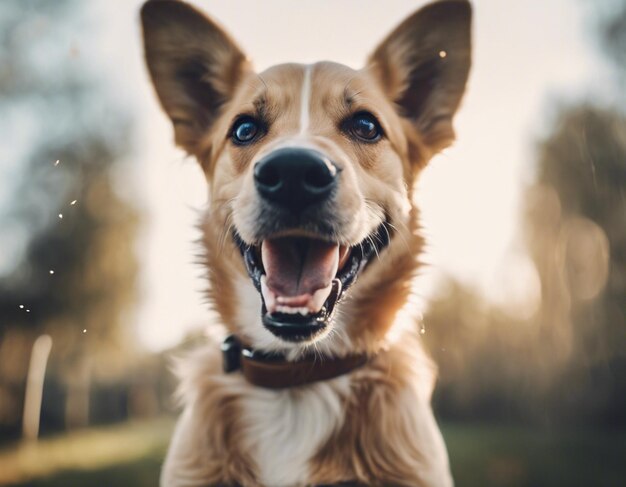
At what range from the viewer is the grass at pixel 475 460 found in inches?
300

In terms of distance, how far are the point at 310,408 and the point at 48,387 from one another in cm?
1160

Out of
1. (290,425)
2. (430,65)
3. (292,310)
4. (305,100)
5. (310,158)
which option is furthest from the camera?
(430,65)

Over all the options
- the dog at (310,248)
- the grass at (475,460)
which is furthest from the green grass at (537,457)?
the dog at (310,248)

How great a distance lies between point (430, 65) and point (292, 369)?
6.30 ft

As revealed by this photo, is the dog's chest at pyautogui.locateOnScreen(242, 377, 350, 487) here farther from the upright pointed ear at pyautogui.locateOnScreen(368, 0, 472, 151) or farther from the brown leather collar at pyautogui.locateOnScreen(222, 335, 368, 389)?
the upright pointed ear at pyautogui.locateOnScreen(368, 0, 472, 151)

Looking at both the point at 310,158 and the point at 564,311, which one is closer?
the point at 310,158

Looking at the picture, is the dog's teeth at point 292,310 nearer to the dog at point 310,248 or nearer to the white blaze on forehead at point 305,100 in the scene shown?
the dog at point 310,248

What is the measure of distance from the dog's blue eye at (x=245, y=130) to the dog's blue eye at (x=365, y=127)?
0.52 meters

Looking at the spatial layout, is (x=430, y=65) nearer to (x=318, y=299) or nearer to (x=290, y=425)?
(x=318, y=299)

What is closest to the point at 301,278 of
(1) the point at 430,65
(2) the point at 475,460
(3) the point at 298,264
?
(3) the point at 298,264

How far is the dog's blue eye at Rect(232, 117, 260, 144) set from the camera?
9.30 feet

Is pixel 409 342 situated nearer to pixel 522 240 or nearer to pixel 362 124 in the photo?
pixel 362 124

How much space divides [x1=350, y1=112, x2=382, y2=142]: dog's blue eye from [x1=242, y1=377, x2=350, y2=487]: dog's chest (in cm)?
127

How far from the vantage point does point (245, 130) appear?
2.86m
